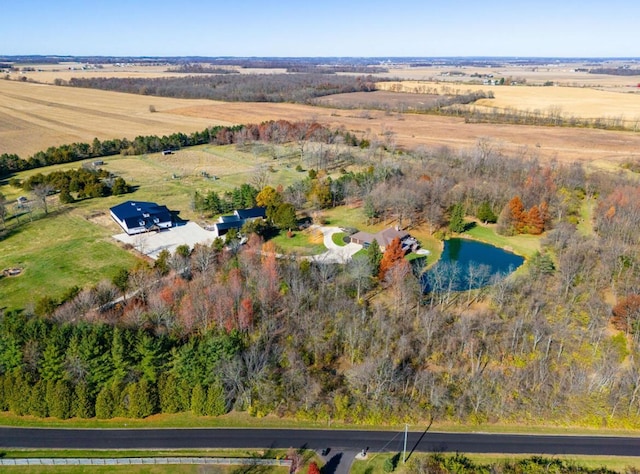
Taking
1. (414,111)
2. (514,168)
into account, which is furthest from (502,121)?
(514,168)

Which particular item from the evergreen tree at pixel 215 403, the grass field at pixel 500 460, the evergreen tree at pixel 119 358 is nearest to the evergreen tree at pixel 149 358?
the evergreen tree at pixel 119 358

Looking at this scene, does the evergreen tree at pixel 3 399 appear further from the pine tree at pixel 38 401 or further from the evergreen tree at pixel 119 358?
the evergreen tree at pixel 119 358

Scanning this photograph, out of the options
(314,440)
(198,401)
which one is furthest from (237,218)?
(314,440)

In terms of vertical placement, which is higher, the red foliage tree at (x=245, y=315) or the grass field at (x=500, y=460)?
the red foliage tree at (x=245, y=315)

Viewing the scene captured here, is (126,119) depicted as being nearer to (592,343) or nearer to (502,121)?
(502,121)

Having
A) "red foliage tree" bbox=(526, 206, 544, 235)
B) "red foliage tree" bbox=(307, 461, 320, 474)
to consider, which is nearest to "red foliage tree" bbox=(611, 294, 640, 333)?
"red foliage tree" bbox=(526, 206, 544, 235)

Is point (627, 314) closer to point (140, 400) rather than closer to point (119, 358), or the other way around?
point (140, 400)
